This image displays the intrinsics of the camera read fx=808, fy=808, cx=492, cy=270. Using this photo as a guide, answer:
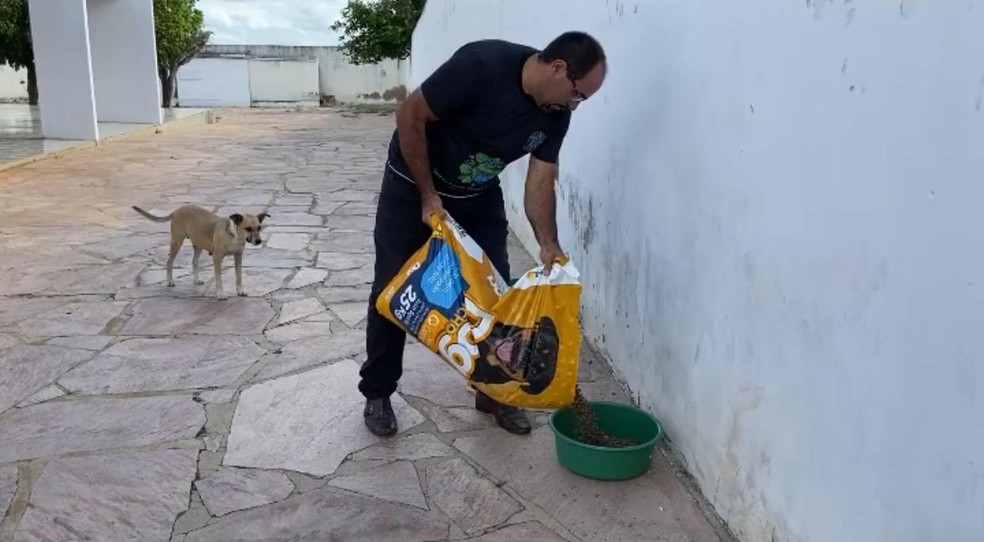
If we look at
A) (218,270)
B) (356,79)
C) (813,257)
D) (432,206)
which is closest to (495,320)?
(432,206)

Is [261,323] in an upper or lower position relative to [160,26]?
lower

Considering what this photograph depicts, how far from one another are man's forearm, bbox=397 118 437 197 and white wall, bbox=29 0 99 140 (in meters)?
13.2

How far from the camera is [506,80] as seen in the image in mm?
2857

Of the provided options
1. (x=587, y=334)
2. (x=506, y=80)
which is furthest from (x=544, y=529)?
(x=587, y=334)

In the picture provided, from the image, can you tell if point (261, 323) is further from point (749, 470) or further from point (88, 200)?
point (88, 200)

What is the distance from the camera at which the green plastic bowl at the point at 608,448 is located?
120 inches

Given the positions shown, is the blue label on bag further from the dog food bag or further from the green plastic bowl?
the green plastic bowl

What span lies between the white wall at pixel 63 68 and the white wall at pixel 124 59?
154 inches

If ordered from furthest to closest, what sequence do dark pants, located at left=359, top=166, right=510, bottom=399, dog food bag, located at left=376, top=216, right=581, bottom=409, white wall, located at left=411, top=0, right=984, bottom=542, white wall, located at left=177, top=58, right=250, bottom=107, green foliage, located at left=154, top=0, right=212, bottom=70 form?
white wall, located at left=177, top=58, right=250, bottom=107 → green foliage, located at left=154, top=0, right=212, bottom=70 → dark pants, located at left=359, top=166, right=510, bottom=399 → dog food bag, located at left=376, top=216, right=581, bottom=409 → white wall, located at left=411, top=0, right=984, bottom=542

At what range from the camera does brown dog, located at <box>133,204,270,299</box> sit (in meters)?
5.27

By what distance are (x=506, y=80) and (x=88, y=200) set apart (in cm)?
744

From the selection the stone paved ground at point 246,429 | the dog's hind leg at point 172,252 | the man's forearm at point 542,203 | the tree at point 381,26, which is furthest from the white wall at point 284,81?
the man's forearm at point 542,203

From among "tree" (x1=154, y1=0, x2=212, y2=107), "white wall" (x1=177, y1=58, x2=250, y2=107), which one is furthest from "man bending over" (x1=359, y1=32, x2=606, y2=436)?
"white wall" (x1=177, y1=58, x2=250, y2=107)

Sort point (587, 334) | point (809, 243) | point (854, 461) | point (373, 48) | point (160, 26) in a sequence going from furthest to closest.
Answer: point (373, 48), point (160, 26), point (587, 334), point (809, 243), point (854, 461)
